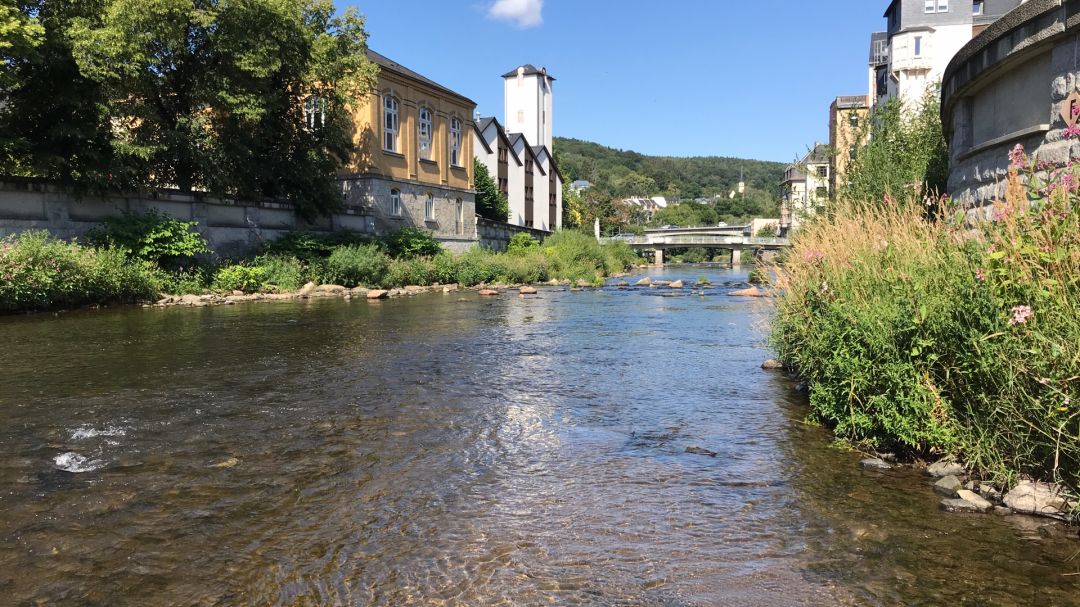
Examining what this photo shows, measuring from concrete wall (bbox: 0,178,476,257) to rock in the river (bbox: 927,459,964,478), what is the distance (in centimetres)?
2324

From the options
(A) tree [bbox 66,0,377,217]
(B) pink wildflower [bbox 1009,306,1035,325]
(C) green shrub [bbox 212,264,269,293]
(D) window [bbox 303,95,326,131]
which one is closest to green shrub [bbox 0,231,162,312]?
(C) green shrub [bbox 212,264,269,293]

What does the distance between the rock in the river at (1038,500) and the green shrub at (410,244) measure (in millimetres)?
31343

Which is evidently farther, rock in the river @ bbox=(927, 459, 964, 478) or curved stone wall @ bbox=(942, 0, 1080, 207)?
curved stone wall @ bbox=(942, 0, 1080, 207)

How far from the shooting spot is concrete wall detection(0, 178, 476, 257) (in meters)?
21.1

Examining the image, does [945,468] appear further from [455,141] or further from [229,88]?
[455,141]

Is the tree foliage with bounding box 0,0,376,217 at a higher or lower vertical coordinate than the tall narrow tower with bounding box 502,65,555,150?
lower

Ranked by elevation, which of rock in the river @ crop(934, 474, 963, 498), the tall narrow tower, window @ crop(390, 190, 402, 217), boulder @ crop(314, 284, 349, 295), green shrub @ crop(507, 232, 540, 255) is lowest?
rock in the river @ crop(934, 474, 963, 498)

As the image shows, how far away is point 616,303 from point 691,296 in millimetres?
4807

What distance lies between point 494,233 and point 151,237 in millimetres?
28170

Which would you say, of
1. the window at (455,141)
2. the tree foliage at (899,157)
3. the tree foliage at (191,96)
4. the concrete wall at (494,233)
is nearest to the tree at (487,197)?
the concrete wall at (494,233)

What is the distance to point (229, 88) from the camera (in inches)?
1029

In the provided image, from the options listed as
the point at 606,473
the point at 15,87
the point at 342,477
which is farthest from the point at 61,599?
the point at 15,87

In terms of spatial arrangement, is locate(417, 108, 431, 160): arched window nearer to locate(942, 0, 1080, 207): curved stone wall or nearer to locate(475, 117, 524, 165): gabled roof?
locate(475, 117, 524, 165): gabled roof

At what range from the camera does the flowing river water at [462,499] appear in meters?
4.04
